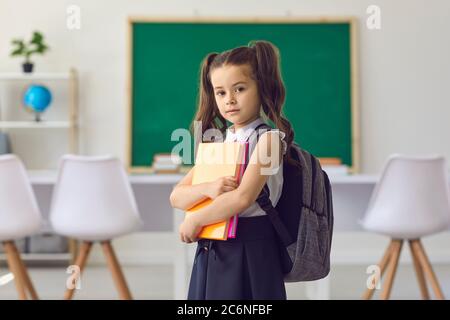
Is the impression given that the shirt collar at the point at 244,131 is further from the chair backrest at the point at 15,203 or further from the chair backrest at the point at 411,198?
the chair backrest at the point at 15,203

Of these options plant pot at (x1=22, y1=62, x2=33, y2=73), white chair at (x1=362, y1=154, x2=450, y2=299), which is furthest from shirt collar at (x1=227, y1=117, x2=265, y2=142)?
plant pot at (x1=22, y1=62, x2=33, y2=73)

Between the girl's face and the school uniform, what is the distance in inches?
1.6

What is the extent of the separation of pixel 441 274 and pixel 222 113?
2802 millimetres

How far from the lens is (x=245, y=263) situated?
389mm

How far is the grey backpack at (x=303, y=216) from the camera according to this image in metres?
0.37

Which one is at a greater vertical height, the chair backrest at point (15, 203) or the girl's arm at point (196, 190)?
the girl's arm at point (196, 190)

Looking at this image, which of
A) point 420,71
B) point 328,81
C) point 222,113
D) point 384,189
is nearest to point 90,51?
point 328,81

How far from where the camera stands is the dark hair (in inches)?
14.4

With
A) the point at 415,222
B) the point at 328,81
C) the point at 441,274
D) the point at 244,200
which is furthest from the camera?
the point at 328,81

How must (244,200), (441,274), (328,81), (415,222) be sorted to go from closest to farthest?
(244,200), (415,222), (441,274), (328,81)

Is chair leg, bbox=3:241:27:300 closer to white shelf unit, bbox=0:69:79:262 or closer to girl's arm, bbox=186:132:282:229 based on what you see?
white shelf unit, bbox=0:69:79:262

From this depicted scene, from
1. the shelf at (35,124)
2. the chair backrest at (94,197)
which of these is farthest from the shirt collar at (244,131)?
the shelf at (35,124)

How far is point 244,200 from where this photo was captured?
0.35m
